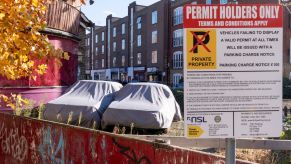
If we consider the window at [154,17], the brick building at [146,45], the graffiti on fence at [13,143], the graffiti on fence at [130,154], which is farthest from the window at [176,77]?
the graffiti on fence at [130,154]

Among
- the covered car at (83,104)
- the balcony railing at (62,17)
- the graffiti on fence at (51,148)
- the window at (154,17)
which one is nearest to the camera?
the graffiti on fence at (51,148)

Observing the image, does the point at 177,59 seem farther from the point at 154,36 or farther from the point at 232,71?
the point at 232,71

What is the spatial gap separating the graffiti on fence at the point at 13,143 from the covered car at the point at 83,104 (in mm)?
2792

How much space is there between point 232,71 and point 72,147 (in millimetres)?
3961

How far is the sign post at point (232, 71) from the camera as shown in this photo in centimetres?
254

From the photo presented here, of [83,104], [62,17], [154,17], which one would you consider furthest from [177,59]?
[83,104]

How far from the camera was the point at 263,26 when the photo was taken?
8.42ft

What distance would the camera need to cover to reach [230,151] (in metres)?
2.57

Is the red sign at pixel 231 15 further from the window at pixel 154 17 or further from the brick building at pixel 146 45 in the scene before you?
the window at pixel 154 17

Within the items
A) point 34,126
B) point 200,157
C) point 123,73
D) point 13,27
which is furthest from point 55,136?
point 123,73

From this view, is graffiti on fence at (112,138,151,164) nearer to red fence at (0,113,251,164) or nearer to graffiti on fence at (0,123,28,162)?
red fence at (0,113,251,164)

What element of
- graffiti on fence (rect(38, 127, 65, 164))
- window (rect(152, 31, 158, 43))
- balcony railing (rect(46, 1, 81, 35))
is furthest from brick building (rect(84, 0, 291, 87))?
graffiti on fence (rect(38, 127, 65, 164))

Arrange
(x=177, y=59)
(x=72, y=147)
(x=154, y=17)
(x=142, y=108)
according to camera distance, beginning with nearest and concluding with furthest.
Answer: (x=72, y=147)
(x=142, y=108)
(x=177, y=59)
(x=154, y=17)

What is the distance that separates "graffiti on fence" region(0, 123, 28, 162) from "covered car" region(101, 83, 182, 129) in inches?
144
